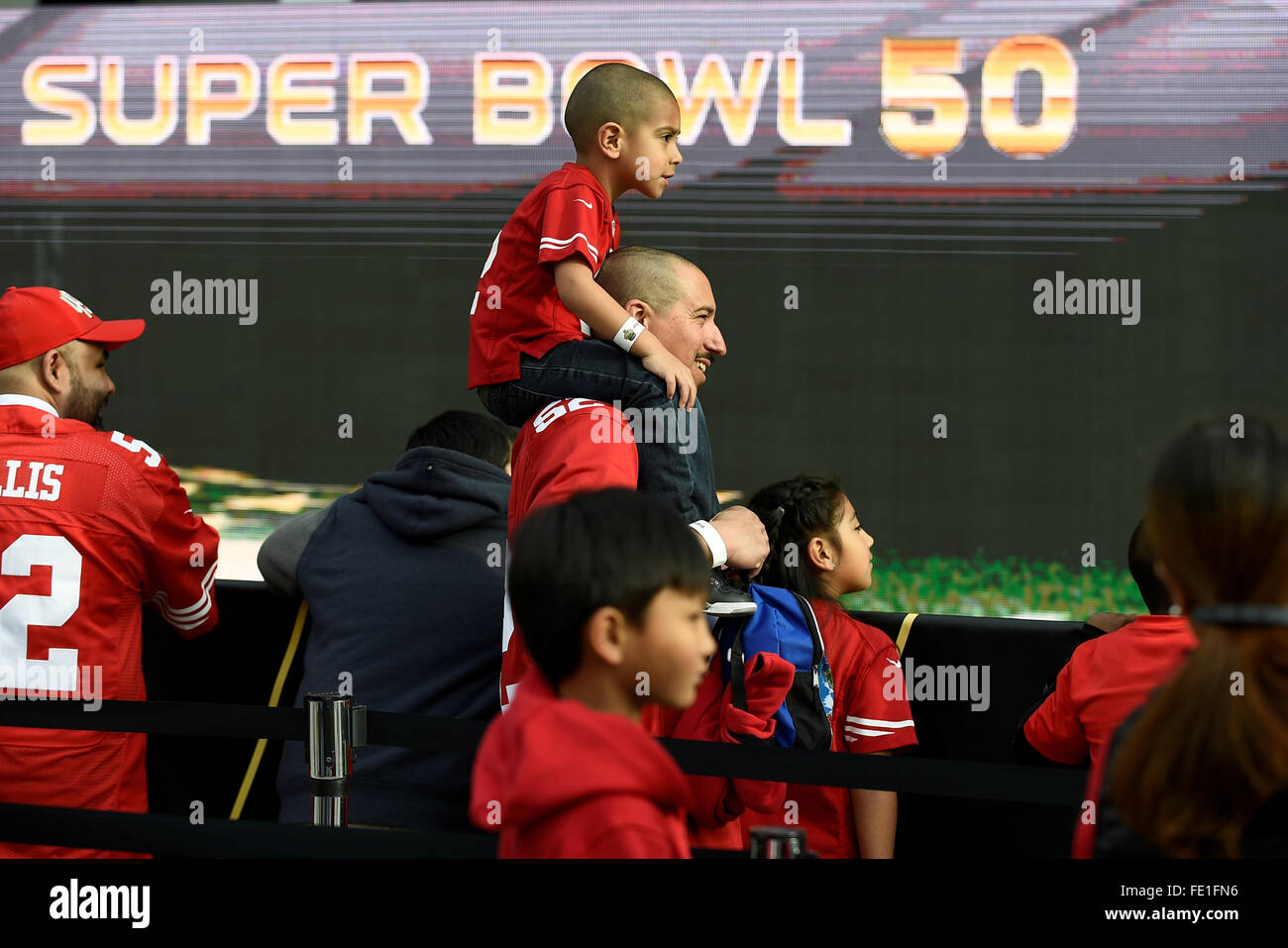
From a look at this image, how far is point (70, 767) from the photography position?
2.34 meters

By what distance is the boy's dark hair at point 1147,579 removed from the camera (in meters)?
2.08

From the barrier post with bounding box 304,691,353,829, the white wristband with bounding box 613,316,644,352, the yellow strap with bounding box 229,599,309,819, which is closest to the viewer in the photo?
the barrier post with bounding box 304,691,353,829

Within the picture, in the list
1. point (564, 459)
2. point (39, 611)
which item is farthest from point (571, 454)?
point (39, 611)

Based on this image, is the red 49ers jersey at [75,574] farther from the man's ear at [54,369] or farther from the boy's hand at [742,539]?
the boy's hand at [742,539]

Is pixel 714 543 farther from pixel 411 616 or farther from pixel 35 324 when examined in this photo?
pixel 35 324

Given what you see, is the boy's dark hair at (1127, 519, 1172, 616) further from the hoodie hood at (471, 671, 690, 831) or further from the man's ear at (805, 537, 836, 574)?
the hoodie hood at (471, 671, 690, 831)

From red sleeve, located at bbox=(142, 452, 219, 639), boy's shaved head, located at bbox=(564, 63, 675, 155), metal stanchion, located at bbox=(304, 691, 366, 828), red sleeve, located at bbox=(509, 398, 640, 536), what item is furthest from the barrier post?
boy's shaved head, located at bbox=(564, 63, 675, 155)

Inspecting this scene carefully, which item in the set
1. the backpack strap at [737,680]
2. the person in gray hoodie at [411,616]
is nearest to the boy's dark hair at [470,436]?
the person in gray hoodie at [411,616]

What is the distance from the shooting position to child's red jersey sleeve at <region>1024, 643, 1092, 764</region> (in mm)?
2033

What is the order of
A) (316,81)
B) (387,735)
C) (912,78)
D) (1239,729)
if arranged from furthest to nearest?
(316,81)
(912,78)
(387,735)
(1239,729)

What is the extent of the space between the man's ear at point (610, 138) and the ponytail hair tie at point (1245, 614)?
1447 mm
